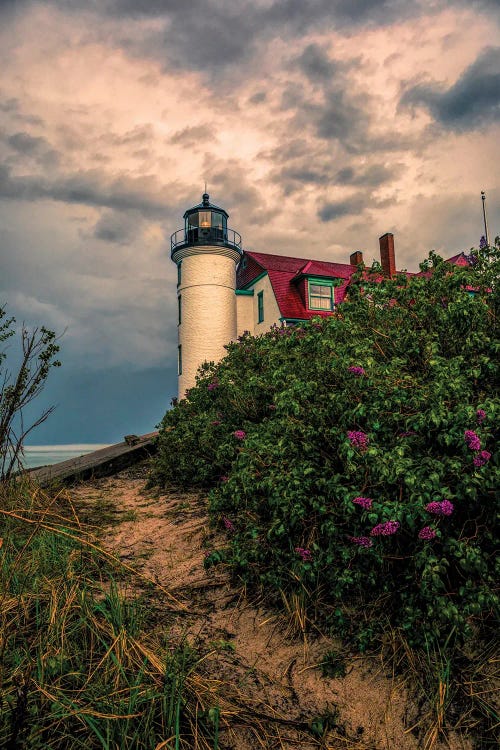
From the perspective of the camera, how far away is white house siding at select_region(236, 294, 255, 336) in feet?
82.0

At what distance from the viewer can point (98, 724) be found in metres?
2.48

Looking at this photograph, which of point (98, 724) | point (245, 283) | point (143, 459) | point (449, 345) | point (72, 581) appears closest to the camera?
point (98, 724)

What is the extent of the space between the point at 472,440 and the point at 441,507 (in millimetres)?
498

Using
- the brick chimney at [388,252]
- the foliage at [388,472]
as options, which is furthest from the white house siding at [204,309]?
the foliage at [388,472]

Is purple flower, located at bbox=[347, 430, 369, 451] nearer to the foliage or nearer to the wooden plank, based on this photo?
the foliage

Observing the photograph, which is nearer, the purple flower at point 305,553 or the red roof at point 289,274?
the purple flower at point 305,553

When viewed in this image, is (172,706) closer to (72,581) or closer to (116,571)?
(72,581)

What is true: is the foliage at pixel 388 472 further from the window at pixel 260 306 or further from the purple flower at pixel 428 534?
→ the window at pixel 260 306

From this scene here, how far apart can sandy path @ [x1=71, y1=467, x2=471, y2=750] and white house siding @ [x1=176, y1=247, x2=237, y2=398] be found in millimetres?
17248

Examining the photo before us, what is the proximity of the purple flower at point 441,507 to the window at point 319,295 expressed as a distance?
66.0 feet

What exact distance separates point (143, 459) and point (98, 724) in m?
8.40

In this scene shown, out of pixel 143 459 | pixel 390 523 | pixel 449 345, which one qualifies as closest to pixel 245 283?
pixel 143 459

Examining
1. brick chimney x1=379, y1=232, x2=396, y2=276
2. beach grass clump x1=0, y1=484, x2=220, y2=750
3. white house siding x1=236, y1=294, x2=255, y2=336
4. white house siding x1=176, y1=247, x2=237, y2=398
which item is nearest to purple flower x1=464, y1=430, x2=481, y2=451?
beach grass clump x1=0, y1=484, x2=220, y2=750

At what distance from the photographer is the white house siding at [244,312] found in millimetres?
24984
